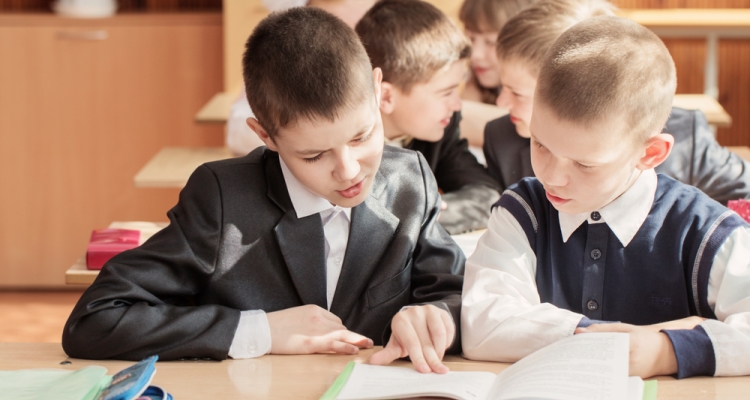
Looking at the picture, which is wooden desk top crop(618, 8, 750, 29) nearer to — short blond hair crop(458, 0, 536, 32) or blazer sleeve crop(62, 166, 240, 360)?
short blond hair crop(458, 0, 536, 32)

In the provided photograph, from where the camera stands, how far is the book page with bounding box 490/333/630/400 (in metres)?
0.91

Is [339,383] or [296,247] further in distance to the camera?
[296,247]

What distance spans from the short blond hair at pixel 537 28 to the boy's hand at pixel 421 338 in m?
0.97

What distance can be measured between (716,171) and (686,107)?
2.49ft

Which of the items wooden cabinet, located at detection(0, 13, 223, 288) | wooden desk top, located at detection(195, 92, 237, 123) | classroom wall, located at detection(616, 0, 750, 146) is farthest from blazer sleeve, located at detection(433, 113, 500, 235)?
classroom wall, located at detection(616, 0, 750, 146)

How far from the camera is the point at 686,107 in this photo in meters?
2.79

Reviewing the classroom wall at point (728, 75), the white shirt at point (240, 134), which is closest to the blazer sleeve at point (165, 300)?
the white shirt at point (240, 134)

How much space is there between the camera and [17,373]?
1.05 metres

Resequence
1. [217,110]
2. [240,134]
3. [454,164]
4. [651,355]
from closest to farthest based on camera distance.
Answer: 1. [651,355]
2. [454,164]
3. [240,134]
4. [217,110]

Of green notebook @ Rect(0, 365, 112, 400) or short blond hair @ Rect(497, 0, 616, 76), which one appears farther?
short blond hair @ Rect(497, 0, 616, 76)

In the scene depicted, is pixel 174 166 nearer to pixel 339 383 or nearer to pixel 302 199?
pixel 302 199

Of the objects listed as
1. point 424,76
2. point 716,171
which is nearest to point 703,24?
point 716,171

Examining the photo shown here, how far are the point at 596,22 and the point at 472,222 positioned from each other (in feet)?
2.87

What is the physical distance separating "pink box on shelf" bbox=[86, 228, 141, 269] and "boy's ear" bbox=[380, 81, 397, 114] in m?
0.69
